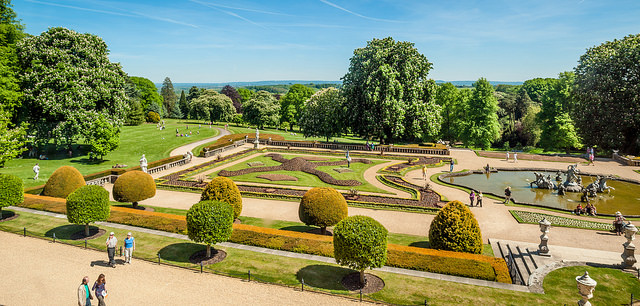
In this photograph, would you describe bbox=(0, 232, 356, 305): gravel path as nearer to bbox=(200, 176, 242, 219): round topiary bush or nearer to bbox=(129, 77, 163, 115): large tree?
bbox=(200, 176, 242, 219): round topiary bush

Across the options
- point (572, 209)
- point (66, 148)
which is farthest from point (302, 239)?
point (66, 148)

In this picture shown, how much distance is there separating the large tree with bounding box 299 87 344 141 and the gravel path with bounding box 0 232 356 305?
44.8 metres

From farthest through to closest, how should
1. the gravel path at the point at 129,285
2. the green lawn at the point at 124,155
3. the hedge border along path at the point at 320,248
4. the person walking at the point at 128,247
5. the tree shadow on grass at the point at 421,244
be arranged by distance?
the green lawn at the point at 124,155 < the tree shadow on grass at the point at 421,244 < the person walking at the point at 128,247 < the hedge border along path at the point at 320,248 < the gravel path at the point at 129,285

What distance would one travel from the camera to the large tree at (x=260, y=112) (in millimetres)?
96125

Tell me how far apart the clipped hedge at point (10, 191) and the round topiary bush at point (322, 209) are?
19.2 meters

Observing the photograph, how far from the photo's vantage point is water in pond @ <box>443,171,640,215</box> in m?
29.3

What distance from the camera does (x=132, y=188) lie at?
2589 cm

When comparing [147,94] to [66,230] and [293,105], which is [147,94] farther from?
[66,230]

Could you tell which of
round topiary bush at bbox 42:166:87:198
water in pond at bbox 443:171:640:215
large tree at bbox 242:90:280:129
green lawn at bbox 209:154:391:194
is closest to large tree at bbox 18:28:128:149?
round topiary bush at bbox 42:166:87:198

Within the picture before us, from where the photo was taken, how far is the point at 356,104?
5450 cm

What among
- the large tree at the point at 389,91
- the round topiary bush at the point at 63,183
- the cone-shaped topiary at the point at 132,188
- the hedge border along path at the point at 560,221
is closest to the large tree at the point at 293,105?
the large tree at the point at 389,91

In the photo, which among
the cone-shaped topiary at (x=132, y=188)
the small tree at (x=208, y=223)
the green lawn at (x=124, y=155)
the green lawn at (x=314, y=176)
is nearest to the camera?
the small tree at (x=208, y=223)

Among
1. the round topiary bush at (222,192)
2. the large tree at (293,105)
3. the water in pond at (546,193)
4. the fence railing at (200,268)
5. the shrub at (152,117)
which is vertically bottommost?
the fence railing at (200,268)

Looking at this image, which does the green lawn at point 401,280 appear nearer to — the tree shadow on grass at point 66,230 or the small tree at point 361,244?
the small tree at point 361,244
